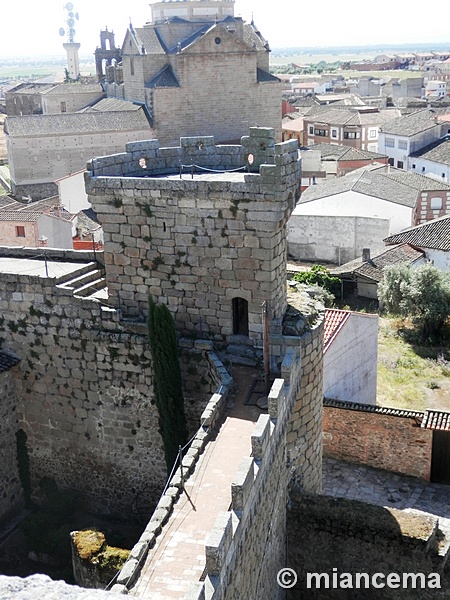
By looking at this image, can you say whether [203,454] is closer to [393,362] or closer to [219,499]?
[219,499]

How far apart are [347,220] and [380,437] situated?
65.6 feet

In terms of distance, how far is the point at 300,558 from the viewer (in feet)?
40.2

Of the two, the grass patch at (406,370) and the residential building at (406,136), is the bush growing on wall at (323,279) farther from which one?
the residential building at (406,136)

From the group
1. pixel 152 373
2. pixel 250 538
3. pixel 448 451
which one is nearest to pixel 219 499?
pixel 250 538

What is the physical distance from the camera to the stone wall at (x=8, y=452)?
1396 cm

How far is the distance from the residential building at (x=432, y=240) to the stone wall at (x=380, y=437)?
49.7 feet

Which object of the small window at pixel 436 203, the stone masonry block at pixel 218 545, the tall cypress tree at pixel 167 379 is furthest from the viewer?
the small window at pixel 436 203

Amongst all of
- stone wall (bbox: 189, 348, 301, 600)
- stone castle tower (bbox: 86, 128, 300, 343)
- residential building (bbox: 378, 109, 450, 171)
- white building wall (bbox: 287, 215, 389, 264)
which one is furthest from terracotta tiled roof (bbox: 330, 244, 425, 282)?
residential building (bbox: 378, 109, 450, 171)

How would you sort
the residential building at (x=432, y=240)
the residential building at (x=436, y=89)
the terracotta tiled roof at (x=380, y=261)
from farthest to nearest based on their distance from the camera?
the residential building at (x=436, y=89) → the residential building at (x=432, y=240) → the terracotta tiled roof at (x=380, y=261)

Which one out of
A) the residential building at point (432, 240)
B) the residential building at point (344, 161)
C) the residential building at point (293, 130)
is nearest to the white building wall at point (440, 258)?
the residential building at point (432, 240)

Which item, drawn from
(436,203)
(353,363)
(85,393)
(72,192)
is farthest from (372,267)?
(85,393)

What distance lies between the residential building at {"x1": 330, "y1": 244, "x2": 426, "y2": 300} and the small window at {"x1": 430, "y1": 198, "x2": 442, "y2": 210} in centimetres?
1016

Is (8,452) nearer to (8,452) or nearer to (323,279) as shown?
(8,452)

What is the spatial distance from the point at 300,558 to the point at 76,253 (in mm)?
7719
